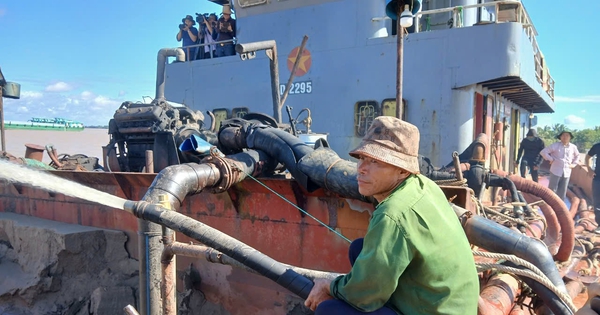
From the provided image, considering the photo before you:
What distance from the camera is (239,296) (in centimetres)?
451

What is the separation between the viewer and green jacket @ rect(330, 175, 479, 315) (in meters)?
1.76

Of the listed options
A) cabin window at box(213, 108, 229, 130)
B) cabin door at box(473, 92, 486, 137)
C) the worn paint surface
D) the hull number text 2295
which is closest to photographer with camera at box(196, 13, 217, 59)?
cabin window at box(213, 108, 229, 130)

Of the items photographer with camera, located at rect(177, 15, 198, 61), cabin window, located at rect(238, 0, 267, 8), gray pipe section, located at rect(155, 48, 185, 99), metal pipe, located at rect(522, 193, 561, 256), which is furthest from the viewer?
photographer with camera, located at rect(177, 15, 198, 61)

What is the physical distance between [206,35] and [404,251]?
1180 cm

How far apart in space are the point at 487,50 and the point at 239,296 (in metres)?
6.64

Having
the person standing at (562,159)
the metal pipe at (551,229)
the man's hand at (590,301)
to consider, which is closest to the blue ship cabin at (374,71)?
the person standing at (562,159)

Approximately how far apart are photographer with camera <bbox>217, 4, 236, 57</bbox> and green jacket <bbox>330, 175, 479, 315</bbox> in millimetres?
11192

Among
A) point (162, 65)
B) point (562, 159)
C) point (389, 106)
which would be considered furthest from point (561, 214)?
point (162, 65)

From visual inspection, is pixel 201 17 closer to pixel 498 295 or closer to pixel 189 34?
pixel 189 34

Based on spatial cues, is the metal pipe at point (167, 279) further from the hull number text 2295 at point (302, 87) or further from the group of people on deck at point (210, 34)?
the group of people on deck at point (210, 34)

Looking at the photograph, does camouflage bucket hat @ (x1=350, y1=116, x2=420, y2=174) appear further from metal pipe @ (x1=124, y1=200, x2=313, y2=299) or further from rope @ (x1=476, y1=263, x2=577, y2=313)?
rope @ (x1=476, y1=263, x2=577, y2=313)

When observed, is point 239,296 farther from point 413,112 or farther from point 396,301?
point 413,112

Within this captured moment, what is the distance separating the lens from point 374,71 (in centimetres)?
941

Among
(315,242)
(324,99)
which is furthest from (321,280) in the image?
(324,99)
